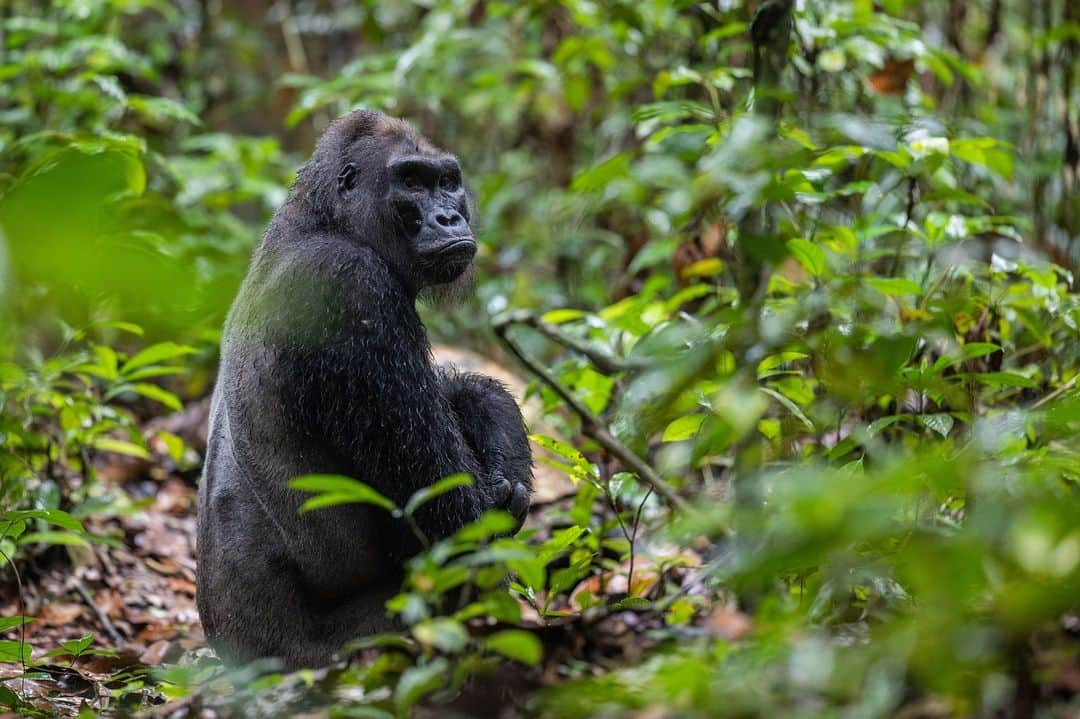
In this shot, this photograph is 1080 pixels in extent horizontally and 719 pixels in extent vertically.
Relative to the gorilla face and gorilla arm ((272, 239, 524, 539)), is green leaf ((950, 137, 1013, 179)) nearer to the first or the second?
the gorilla face

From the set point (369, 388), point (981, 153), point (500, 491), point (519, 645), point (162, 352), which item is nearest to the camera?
point (519, 645)

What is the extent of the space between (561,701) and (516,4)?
6.05 m

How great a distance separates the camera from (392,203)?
4465 millimetres

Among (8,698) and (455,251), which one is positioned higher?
(455,251)

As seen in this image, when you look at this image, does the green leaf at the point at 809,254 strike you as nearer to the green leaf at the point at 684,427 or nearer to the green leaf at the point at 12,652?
the green leaf at the point at 684,427

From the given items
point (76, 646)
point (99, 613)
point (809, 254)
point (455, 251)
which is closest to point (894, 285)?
point (809, 254)

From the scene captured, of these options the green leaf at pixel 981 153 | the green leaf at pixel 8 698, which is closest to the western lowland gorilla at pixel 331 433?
the green leaf at pixel 8 698

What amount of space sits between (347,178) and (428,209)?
0.36m

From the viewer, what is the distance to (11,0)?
9617 millimetres

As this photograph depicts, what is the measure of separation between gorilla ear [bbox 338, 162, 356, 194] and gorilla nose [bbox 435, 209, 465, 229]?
38 cm

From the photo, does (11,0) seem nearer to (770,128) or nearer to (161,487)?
(161,487)

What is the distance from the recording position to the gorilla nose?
443 cm

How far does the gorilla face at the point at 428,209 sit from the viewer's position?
4.36m

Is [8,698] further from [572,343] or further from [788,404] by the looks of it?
[788,404]
